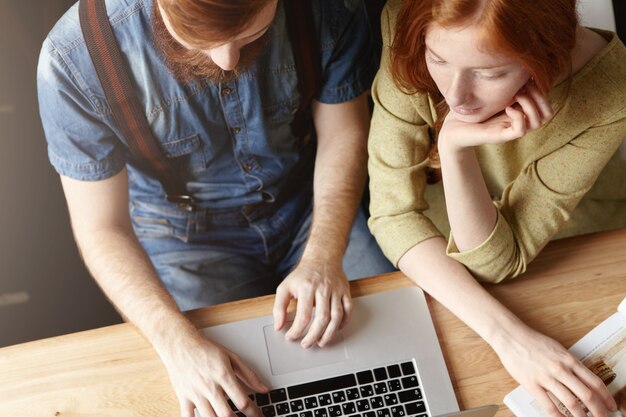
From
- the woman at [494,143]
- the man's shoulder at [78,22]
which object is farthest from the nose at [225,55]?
the woman at [494,143]

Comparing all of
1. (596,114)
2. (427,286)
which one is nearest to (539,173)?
(596,114)

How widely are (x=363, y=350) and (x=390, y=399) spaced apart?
8 cm

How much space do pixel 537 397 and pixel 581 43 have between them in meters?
0.52

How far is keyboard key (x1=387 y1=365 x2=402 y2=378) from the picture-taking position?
1.06 m

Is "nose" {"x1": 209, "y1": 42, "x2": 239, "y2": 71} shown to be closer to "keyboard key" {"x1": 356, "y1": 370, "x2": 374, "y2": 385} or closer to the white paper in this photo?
"keyboard key" {"x1": 356, "y1": 370, "x2": 374, "y2": 385}

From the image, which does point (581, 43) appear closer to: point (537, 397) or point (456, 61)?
point (456, 61)

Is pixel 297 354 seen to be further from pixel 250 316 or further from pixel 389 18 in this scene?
pixel 389 18

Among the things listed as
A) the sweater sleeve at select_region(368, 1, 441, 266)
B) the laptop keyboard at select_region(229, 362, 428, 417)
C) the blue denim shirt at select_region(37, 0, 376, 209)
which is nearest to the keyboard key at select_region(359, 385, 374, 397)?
the laptop keyboard at select_region(229, 362, 428, 417)

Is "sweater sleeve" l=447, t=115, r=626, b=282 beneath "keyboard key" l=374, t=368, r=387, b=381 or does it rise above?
above

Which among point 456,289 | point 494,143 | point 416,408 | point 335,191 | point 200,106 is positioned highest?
point 200,106

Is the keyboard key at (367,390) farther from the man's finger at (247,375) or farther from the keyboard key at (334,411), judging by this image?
the man's finger at (247,375)

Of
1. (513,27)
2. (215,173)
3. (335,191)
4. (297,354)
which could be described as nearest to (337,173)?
(335,191)

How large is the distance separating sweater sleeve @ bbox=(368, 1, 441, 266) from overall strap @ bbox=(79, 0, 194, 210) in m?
0.32

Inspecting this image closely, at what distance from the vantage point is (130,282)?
3.57 feet
